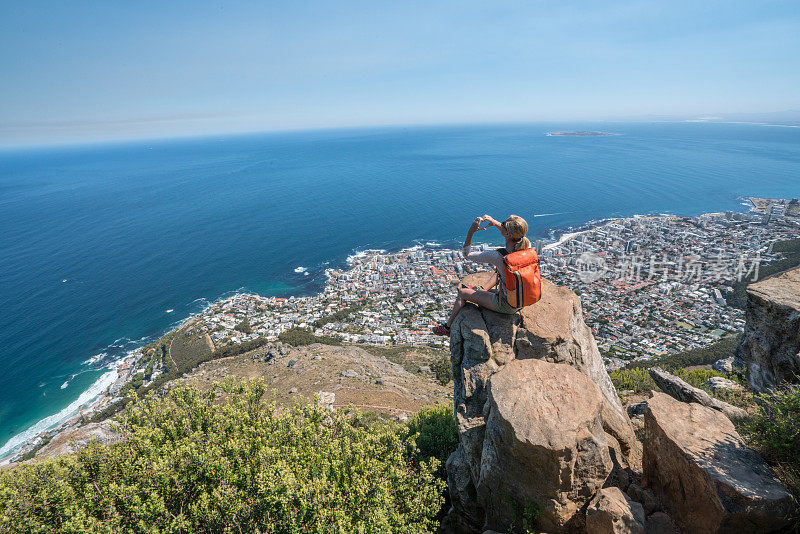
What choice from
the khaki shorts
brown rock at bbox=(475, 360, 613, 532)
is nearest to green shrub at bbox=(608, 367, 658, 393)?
the khaki shorts

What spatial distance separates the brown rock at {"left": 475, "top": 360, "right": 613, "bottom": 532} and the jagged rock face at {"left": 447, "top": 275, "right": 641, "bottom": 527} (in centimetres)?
105

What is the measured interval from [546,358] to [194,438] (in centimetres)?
1054

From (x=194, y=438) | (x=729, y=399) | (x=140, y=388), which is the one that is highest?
(x=194, y=438)

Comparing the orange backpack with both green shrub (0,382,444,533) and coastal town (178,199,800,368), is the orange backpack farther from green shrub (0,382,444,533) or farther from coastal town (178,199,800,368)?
coastal town (178,199,800,368)

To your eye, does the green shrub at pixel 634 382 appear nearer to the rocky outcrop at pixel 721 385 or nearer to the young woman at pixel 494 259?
the rocky outcrop at pixel 721 385

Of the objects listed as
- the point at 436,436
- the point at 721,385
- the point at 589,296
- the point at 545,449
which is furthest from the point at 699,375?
the point at 589,296

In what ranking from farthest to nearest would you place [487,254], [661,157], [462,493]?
[661,157] < [462,493] < [487,254]

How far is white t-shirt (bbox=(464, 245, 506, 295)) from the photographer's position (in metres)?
9.32

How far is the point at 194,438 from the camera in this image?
9781 mm

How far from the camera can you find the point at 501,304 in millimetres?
10266

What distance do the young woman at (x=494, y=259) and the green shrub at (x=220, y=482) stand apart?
5108 millimetres

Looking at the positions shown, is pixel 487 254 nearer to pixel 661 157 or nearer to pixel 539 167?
pixel 539 167

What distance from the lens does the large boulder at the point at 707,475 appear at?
6234 mm

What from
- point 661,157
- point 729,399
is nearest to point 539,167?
point 661,157
